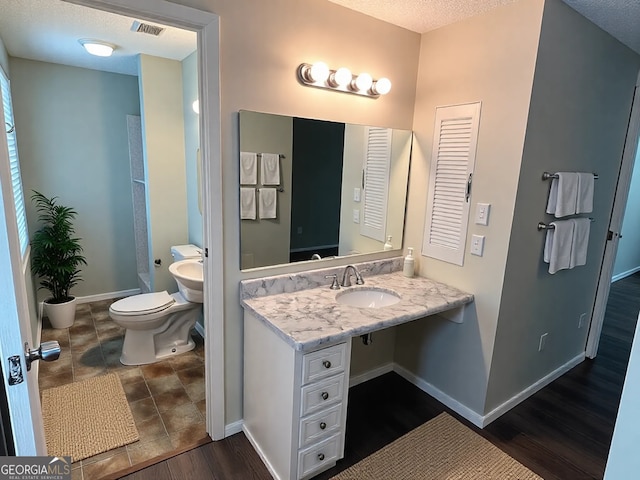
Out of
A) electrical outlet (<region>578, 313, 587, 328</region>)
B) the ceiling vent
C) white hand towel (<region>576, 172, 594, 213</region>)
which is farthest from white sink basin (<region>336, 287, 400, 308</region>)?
the ceiling vent

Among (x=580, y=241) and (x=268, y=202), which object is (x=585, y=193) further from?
(x=268, y=202)

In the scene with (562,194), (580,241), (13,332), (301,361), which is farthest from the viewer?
(580,241)

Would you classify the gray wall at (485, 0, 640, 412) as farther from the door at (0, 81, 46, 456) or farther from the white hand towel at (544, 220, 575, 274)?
the door at (0, 81, 46, 456)

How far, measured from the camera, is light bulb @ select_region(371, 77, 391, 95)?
7.09 feet

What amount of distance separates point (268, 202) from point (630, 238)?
19.3ft

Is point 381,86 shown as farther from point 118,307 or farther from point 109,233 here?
point 109,233

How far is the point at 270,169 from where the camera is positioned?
2.06m

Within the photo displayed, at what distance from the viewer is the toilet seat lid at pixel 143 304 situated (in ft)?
8.79

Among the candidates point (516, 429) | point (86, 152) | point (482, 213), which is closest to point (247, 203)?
point (482, 213)

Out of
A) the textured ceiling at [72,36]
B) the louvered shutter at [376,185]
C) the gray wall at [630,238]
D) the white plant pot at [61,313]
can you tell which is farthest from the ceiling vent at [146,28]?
the gray wall at [630,238]

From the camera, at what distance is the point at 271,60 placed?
1848mm

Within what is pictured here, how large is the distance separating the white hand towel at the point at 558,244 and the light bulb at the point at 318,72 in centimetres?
159

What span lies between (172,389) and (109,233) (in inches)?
82.9

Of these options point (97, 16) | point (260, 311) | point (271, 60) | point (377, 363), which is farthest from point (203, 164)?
point (377, 363)
